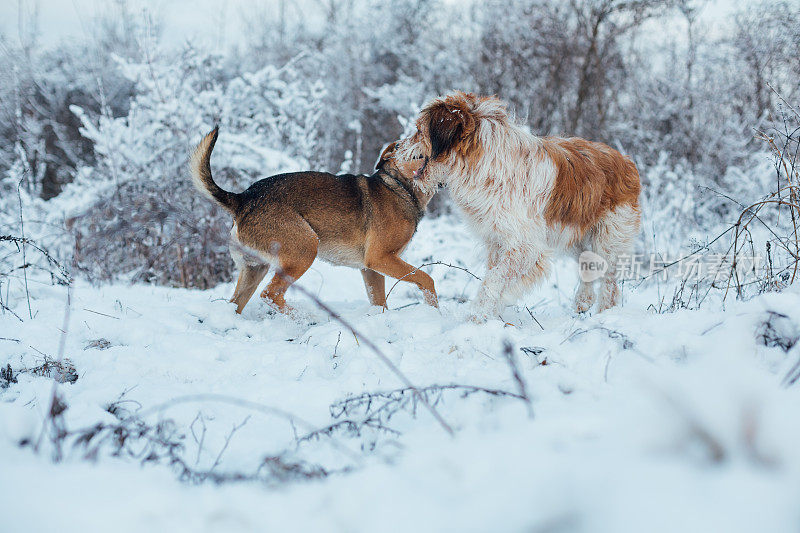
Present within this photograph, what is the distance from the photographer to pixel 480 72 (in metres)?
12.1

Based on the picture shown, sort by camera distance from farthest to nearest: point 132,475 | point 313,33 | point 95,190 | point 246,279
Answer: point 313,33 < point 95,190 < point 246,279 < point 132,475

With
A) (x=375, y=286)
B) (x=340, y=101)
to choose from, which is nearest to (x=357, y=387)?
(x=375, y=286)

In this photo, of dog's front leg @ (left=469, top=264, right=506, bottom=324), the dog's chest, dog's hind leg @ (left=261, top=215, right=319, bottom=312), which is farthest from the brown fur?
dog's hind leg @ (left=261, top=215, right=319, bottom=312)

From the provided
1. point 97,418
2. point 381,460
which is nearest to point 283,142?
point 97,418

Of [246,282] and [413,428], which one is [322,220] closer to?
[246,282]

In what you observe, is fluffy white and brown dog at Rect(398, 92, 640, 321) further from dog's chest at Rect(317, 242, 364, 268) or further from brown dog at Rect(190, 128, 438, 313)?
dog's chest at Rect(317, 242, 364, 268)

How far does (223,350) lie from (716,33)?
43.4 ft

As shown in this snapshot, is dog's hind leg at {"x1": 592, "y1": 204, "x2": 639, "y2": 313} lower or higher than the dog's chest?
higher

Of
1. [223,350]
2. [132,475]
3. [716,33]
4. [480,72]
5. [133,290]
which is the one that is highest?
[716,33]

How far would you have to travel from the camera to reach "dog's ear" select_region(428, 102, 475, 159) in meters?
3.20

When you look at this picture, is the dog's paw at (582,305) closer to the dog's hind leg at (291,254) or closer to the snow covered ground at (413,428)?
the snow covered ground at (413,428)

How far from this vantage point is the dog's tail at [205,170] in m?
3.51

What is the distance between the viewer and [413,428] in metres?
1.69

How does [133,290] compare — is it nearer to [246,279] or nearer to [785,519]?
[246,279]
